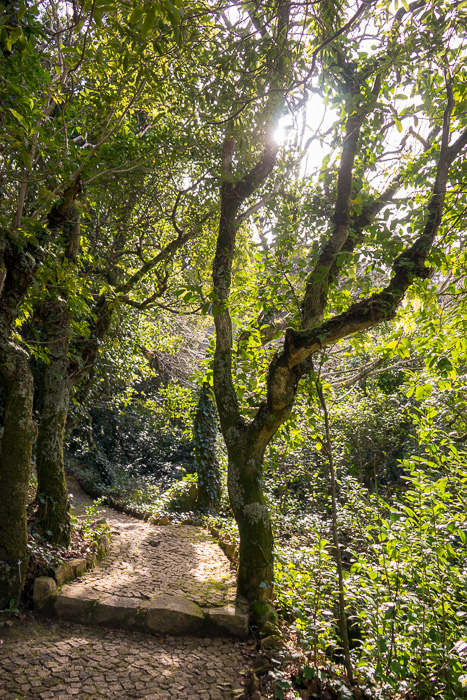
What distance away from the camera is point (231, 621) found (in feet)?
10.9

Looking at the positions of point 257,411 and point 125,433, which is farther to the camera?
point 125,433

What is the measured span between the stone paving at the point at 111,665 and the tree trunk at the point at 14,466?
1.28 ft

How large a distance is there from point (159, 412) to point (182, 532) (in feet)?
12.5

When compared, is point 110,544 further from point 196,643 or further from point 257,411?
point 257,411

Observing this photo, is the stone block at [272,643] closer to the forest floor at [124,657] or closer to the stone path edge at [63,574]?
the forest floor at [124,657]

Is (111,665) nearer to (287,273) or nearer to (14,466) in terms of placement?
(14,466)

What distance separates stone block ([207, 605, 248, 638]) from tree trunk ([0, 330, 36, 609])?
5.48 ft

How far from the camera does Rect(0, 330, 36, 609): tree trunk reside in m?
3.29

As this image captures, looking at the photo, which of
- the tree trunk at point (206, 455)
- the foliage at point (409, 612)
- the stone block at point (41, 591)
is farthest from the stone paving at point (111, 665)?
the tree trunk at point (206, 455)

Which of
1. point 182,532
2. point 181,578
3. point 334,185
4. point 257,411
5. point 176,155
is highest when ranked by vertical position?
point 176,155

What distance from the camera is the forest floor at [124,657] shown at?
8.43 ft

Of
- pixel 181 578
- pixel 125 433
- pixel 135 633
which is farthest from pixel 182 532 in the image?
pixel 125 433

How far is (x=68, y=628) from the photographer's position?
332cm

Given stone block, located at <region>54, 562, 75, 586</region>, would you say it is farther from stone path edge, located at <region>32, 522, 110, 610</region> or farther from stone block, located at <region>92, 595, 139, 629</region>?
stone block, located at <region>92, 595, 139, 629</region>
